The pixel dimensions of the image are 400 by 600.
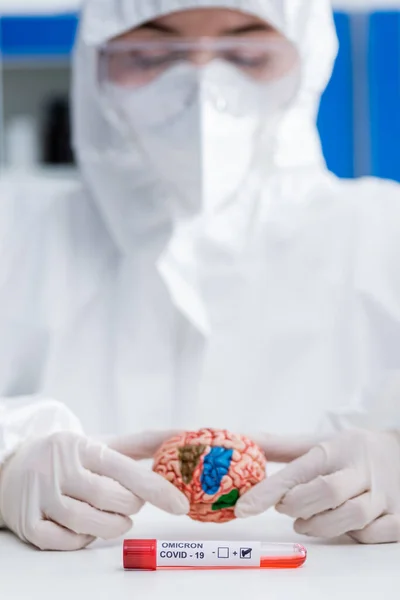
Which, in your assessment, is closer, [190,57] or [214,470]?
[214,470]

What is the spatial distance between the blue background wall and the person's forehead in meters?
1.52

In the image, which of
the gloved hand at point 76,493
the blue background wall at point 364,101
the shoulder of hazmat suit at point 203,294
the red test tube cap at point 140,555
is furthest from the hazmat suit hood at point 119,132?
the blue background wall at point 364,101

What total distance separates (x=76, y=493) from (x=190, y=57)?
0.79 metres

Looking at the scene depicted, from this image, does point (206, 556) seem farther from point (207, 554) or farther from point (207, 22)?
point (207, 22)

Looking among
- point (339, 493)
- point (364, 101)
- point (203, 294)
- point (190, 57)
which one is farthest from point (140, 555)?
point (364, 101)

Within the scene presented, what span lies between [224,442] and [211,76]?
2.36 ft

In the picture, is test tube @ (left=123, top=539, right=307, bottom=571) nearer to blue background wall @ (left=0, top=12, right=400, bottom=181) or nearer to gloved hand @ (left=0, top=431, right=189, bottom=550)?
gloved hand @ (left=0, top=431, right=189, bottom=550)

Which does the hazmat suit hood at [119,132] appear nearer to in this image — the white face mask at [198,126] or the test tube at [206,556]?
the white face mask at [198,126]

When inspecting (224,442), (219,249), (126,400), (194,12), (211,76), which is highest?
(194,12)

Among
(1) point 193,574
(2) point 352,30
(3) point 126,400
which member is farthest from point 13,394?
(2) point 352,30

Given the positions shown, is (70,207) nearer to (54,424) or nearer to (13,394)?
(13,394)

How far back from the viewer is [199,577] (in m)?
0.84

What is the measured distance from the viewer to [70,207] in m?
1.66

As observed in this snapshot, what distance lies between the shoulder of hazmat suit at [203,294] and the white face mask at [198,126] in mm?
23
